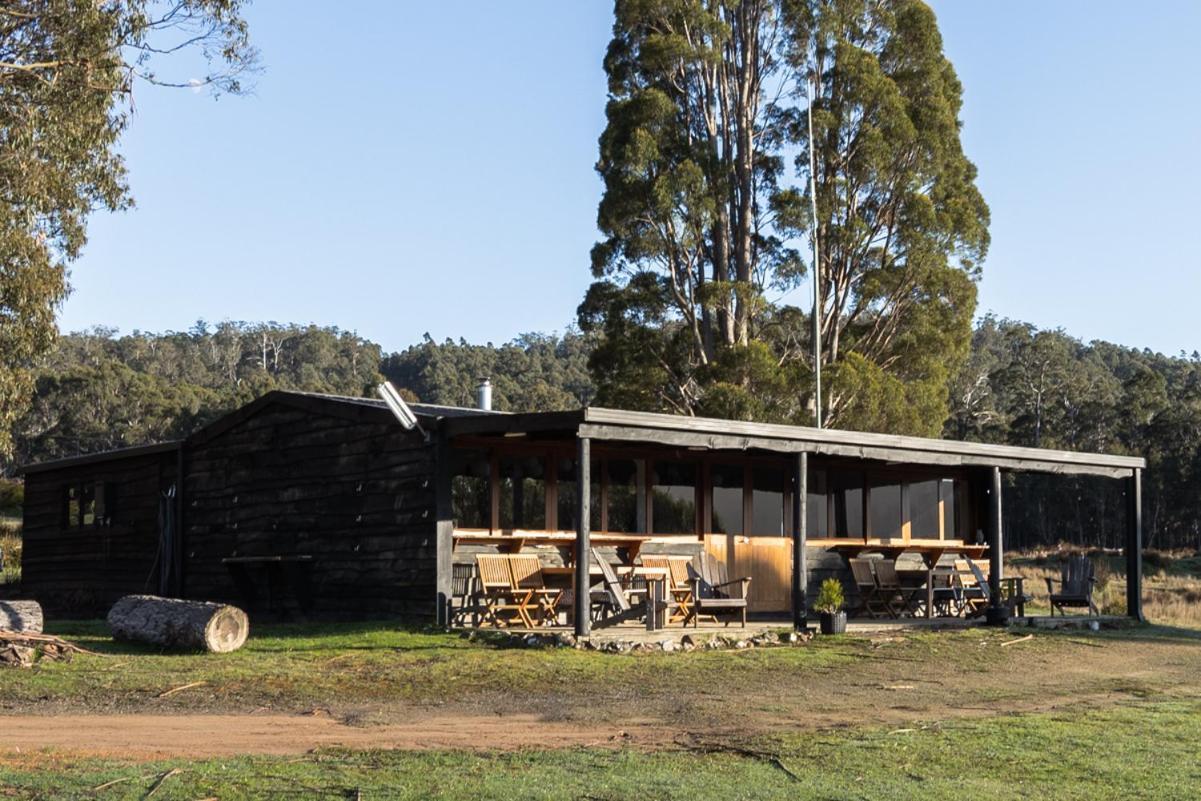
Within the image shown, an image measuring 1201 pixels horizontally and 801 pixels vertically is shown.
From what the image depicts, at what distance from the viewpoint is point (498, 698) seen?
1090cm

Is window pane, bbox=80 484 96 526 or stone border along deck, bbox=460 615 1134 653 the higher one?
window pane, bbox=80 484 96 526

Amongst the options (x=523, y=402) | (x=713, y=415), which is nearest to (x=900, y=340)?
(x=713, y=415)

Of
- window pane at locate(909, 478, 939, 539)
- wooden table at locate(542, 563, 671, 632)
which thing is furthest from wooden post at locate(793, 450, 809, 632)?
window pane at locate(909, 478, 939, 539)

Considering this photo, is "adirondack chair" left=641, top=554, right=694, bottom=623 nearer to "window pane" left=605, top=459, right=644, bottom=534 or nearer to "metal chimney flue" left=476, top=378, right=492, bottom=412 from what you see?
"window pane" left=605, top=459, right=644, bottom=534

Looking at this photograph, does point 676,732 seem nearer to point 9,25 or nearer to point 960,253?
point 9,25

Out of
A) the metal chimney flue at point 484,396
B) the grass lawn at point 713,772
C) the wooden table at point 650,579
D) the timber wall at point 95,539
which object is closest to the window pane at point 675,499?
the wooden table at point 650,579

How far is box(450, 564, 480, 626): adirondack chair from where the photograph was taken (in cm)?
1521

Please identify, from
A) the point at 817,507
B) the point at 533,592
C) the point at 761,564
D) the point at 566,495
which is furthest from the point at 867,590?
the point at 533,592

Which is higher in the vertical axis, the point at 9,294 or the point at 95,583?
the point at 9,294

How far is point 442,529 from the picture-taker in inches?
595

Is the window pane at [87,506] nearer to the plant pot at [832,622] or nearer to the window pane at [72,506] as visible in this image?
the window pane at [72,506]

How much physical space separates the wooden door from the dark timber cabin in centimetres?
3

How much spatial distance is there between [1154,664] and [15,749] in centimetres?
1101

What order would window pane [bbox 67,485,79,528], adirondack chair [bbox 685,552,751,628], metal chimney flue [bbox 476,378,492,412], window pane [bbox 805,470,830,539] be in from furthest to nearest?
window pane [bbox 67,485,79,528] < window pane [bbox 805,470,830,539] < metal chimney flue [bbox 476,378,492,412] < adirondack chair [bbox 685,552,751,628]
